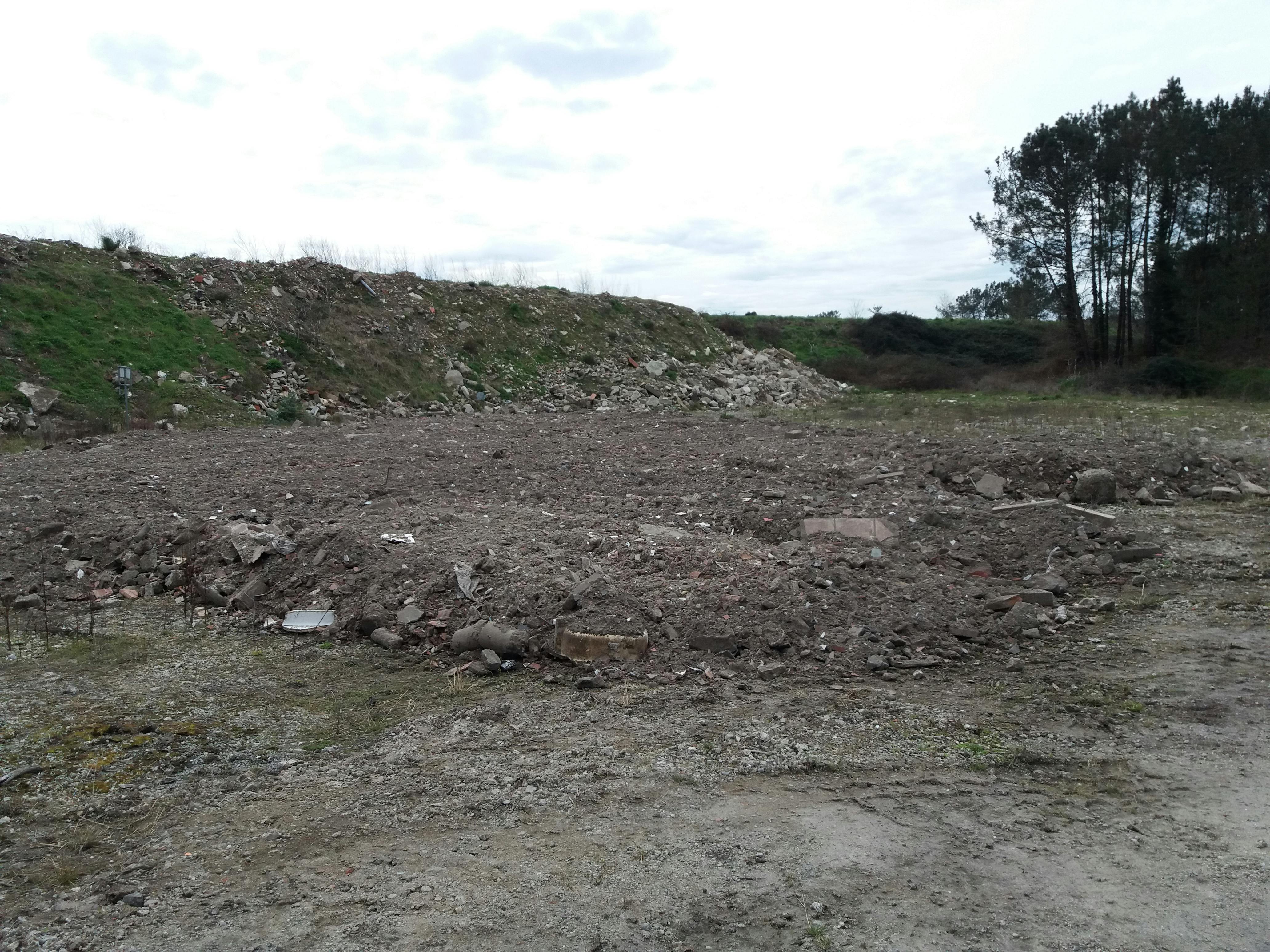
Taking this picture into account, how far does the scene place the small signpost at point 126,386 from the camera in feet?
44.1

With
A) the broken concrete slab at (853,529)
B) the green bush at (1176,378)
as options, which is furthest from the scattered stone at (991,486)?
the green bush at (1176,378)

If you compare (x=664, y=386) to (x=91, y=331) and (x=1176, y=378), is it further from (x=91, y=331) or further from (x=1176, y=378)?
(x=1176, y=378)

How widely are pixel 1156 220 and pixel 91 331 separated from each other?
26.5 m

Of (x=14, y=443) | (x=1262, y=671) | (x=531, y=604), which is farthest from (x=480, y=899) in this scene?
(x=14, y=443)

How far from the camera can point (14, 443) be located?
1188 centimetres

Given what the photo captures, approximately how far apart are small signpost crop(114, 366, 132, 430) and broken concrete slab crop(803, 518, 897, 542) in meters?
11.5

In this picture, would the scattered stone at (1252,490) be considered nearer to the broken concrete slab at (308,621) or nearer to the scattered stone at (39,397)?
the broken concrete slab at (308,621)

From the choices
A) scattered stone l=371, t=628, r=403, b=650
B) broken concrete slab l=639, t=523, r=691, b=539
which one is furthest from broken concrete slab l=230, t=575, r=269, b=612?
broken concrete slab l=639, t=523, r=691, b=539

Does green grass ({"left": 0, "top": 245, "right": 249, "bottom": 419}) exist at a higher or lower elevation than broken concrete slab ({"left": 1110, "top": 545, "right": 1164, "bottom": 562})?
higher

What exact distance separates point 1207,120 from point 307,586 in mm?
28357

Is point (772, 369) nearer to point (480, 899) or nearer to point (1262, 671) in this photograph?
point (1262, 671)

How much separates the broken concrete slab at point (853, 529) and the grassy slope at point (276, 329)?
1198cm

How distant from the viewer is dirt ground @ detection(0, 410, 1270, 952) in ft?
7.97

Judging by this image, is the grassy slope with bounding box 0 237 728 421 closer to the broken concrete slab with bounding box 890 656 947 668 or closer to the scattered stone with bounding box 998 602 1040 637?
the broken concrete slab with bounding box 890 656 947 668
